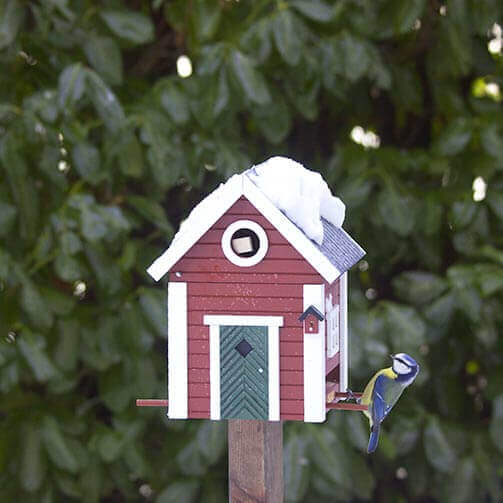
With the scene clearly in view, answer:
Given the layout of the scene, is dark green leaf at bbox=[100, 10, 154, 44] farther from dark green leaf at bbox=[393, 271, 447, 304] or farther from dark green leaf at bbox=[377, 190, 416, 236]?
dark green leaf at bbox=[393, 271, 447, 304]

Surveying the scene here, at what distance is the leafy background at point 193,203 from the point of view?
6.27 ft

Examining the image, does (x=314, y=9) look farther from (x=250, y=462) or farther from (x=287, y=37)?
(x=250, y=462)

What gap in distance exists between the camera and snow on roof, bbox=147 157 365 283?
43.6 inches

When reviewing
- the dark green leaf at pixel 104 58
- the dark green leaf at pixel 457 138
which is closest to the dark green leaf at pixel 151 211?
the dark green leaf at pixel 104 58

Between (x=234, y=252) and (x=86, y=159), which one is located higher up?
(x=86, y=159)

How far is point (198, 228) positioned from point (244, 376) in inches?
6.7

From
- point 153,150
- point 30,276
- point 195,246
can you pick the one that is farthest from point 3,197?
point 195,246

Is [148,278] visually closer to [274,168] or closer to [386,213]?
[386,213]

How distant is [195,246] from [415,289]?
1087mm

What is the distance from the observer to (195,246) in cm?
114

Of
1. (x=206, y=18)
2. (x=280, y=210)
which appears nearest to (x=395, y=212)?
(x=206, y=18)

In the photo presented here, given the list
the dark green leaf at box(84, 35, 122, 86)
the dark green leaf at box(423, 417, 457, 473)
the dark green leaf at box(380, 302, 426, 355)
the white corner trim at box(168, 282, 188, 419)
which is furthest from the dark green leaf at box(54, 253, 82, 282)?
the dark green leaf at box(423, 417, 457, 473)

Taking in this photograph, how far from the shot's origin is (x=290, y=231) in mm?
1109

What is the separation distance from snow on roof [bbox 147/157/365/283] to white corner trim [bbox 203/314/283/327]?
74 millimetres
